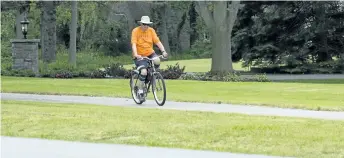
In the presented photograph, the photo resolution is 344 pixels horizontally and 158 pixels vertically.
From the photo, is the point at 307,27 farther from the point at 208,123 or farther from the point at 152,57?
the point at 208,123

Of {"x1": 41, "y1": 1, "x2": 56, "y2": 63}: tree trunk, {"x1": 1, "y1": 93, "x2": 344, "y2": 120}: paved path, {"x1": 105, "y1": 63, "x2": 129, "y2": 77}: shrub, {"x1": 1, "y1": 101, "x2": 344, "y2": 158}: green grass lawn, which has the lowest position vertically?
{"x1": 1, "y1": 101, "x2": 344, "y2": 158}: green grass lawn

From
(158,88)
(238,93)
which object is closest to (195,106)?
(158,88)

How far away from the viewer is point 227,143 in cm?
859

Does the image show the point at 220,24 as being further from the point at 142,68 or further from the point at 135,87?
the point at 142,68

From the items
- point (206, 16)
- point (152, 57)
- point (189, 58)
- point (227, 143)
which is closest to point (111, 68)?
point (206, 16)

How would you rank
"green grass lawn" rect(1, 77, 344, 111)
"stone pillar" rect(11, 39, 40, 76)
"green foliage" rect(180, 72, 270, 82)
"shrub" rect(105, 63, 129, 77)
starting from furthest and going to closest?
"stone pillar" rect(11, 39, 40, 76)
"shrub" rect(105, 63, 129, 77)
"green foliage" rect(180, 72, 270, 82)
"green grass lawn" rect(1, 77, 344, 111)

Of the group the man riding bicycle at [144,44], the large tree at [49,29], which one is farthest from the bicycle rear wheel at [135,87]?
the large tree at [49,29]

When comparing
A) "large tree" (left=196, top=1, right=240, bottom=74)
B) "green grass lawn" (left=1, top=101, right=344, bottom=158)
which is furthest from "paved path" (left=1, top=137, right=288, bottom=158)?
"large tree" (left=196, top=1, right=240, bottom=74)

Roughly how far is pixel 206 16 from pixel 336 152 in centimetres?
2283

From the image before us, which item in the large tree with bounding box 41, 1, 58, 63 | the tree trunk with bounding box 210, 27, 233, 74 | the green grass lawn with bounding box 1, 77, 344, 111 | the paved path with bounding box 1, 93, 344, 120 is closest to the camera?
the paved path with bounding box 1, 93, 344, 120

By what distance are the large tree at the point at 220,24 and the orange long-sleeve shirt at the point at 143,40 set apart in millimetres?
16246

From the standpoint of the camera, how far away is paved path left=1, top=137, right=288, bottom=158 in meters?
7.78

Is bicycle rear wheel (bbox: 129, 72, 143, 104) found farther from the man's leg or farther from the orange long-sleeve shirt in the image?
the orange long-sleeve shirt

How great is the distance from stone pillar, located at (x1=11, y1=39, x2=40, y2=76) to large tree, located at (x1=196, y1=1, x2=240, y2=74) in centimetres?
754
